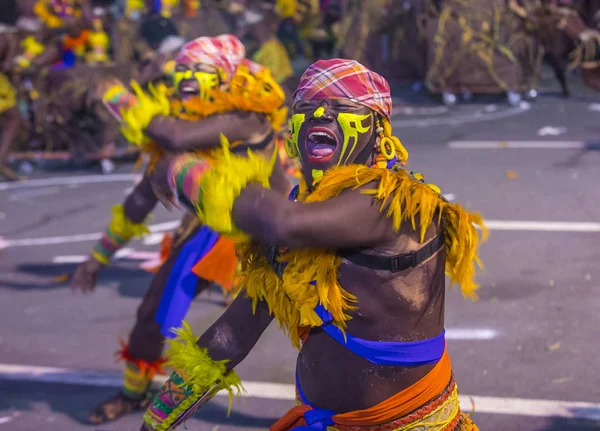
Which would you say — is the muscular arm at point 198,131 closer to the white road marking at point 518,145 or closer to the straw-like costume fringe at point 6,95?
the white road marking at point 518,145

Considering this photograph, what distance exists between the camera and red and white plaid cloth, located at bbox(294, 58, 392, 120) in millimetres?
2207

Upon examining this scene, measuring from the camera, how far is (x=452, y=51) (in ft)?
44.9

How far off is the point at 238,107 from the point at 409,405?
200 cm

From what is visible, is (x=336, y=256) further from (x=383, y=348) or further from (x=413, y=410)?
(x=413, y=410)

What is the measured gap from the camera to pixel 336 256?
213cm

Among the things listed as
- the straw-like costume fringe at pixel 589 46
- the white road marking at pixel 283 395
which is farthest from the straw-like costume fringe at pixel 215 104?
the straw-like costume fringe at pixel 589 46

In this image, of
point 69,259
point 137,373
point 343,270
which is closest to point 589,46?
point 69,259

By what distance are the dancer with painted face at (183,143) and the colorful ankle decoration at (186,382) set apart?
4.52ft

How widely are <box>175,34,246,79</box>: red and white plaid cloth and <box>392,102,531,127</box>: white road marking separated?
8.36 metres

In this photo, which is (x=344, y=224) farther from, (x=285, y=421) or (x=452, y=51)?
(x=452, y=51)

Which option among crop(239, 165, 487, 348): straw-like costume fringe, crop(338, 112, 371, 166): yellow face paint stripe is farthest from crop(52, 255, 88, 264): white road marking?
crop(338, 112, 371, 166): yellow face paint stripe

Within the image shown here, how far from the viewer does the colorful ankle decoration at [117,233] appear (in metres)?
3.98

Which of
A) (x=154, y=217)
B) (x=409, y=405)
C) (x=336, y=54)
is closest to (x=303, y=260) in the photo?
(x=409, y=405)

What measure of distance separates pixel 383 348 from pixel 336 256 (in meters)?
0.29
